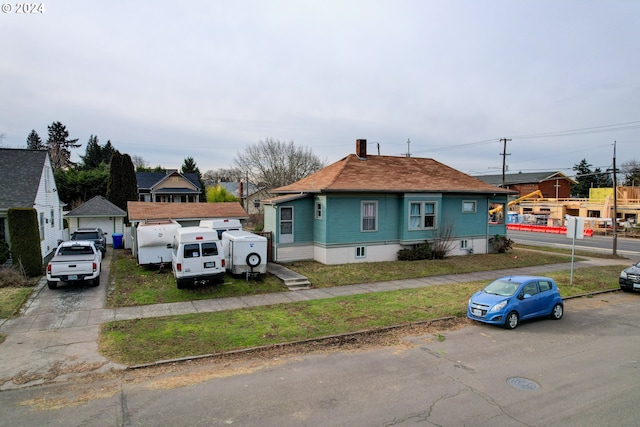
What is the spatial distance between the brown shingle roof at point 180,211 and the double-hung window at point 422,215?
10.6m

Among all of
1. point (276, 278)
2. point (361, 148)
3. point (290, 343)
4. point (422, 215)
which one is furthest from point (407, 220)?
point (290, 343)

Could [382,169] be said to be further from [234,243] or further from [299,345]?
[299,345]

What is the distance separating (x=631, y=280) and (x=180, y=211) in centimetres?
2397

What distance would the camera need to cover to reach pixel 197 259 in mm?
15398

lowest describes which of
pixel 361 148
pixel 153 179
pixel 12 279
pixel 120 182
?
pixel 12 279

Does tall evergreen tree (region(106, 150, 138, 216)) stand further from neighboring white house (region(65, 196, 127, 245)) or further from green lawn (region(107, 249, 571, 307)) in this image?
green lawn (region(107, 249, 571, 307))

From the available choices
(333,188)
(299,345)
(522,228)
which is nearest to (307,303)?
(299,345)

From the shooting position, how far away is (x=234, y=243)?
17109mm

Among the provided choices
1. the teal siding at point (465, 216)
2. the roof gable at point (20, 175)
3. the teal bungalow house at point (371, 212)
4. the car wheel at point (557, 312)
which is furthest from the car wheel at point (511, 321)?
the roof gable at point (20, 175)

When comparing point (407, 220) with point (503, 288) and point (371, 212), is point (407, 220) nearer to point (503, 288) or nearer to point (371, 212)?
point (371, 212)

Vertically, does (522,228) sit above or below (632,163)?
below

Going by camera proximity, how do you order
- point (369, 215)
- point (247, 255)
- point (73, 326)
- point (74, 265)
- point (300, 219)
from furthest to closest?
point (369, 215) < point (300, 219) < point (247, 255) < point (74, 265) < point (73, 326)

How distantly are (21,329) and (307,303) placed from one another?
852 cm

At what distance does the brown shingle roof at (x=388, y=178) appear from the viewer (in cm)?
2241
